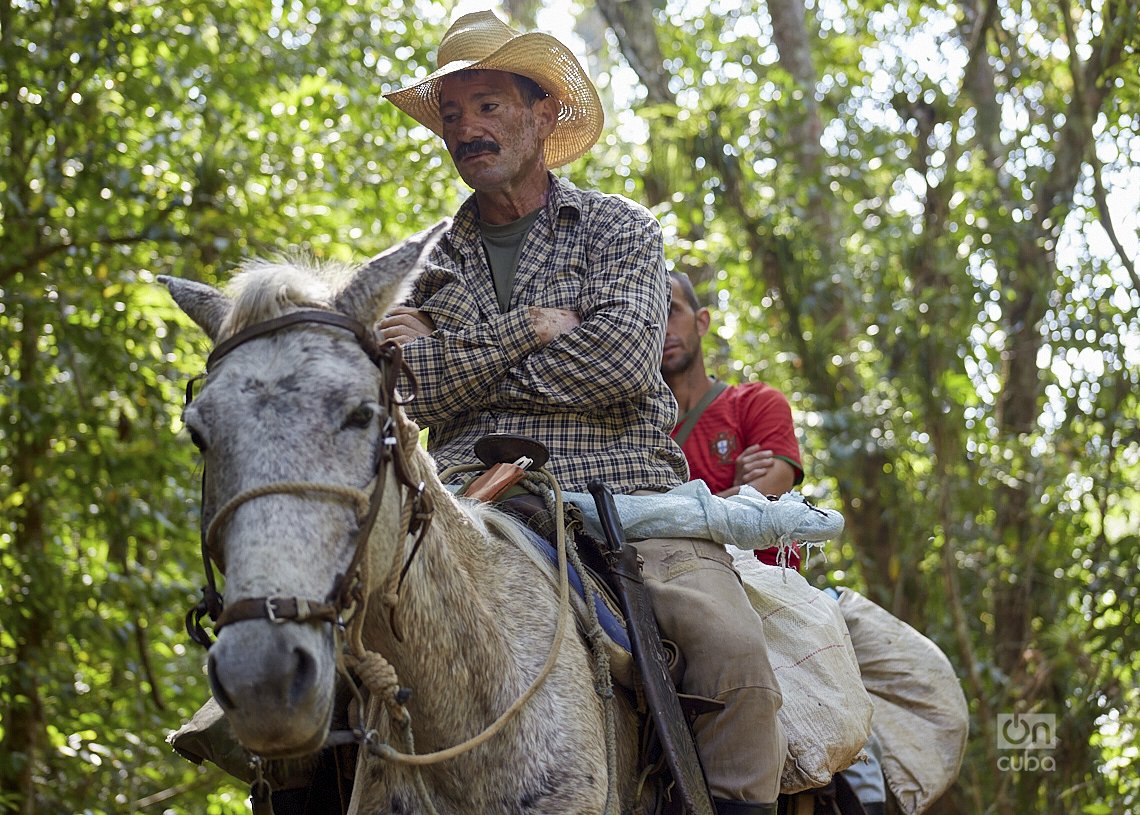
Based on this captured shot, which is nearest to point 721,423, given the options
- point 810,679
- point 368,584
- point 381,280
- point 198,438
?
point 810,679

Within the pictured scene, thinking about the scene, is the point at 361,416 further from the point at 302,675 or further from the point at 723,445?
the point at 723,445

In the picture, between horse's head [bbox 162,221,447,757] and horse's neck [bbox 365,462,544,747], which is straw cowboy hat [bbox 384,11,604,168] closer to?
horse's head [bbox 162,221,447,757]

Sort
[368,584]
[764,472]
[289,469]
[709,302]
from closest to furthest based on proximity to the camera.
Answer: [289,469] < [368,584] < [764,472] < [709,302]

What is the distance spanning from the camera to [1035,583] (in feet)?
27.9

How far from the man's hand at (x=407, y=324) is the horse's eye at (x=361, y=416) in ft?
3.39

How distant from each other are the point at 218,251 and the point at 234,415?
494 centimetres

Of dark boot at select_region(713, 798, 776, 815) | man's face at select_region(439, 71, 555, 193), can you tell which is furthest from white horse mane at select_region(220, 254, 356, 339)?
dark boot at select_region(713, 798, 776, 815)

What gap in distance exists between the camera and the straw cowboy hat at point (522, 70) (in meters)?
4.04

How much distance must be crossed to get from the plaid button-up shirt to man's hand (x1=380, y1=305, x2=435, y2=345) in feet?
0.14

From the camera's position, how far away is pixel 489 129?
4016 mm

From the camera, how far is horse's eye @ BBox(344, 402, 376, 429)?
245 centimetres

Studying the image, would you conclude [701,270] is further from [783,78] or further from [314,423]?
[314,423]

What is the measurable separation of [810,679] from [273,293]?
2.22 metres

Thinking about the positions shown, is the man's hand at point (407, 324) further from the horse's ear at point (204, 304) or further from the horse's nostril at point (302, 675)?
the horse's nostril at point (302, 675)
